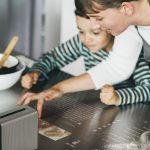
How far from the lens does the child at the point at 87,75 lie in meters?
1.28

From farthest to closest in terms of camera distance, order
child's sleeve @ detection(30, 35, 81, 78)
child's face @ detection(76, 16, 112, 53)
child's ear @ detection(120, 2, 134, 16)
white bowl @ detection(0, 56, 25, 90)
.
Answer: child's sleeve @ detection(30, 35, 81, 78) < child's face @ detection(76, 16, 112, 53) < white bowl @ detection(0, 56, 25, 90) < child's ear @ detection(120, 2, 134, 16)

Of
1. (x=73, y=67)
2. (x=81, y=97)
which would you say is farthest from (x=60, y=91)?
(x=73, y=67)

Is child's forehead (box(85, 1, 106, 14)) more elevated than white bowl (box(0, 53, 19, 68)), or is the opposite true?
child's forehead (box(85, 1, 106, 14))

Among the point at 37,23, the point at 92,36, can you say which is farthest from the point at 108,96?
the point at 37,23

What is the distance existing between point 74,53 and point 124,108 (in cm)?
37

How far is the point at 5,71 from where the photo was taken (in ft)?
4.21

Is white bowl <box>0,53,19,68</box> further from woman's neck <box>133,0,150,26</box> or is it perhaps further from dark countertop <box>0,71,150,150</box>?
woman's neck <box>133,0,150,26</box>

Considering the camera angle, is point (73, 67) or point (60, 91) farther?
point (73, 67)

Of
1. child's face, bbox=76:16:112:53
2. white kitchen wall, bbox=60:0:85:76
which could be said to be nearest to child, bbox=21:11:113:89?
child's face, bbox=76:16:112:53

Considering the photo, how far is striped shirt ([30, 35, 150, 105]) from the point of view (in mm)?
1322

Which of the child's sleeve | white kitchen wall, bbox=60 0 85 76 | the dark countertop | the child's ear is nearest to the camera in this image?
the dark countertop

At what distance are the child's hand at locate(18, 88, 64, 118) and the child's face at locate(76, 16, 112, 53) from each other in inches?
8.7

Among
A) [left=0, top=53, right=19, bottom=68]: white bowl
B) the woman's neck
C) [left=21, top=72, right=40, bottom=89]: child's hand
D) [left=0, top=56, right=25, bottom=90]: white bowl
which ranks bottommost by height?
[left=21, top=72, right=40, bottom=89]: child's hand

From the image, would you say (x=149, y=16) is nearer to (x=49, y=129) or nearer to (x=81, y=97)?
(x=81, y=97)
